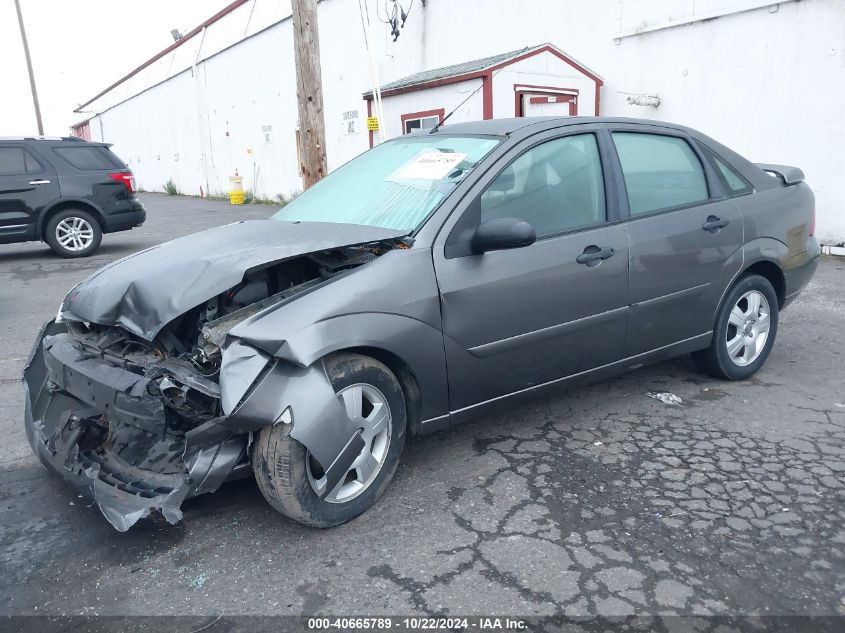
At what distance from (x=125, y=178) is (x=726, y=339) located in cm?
928

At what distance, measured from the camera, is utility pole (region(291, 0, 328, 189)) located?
25.7ft

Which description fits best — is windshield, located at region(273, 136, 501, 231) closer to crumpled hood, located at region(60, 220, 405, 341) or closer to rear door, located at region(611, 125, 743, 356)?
crumpled hood, located at region(60, 220, 405, 341)

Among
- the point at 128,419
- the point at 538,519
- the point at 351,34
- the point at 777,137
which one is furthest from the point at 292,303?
the point at 351,34

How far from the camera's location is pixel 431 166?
3545 mm

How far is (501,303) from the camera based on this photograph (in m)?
3.21

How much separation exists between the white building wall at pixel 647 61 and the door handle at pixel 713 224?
573 cm

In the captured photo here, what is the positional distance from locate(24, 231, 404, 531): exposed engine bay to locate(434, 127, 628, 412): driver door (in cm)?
43

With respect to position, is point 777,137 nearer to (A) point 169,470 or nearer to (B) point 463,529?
(B) point 463,529

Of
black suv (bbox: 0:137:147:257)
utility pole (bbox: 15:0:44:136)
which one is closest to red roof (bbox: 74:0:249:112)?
utility pole (bbox: 15:0:44:136)

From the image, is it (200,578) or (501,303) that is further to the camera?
(501,303)

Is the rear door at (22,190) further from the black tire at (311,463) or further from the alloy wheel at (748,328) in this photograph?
the alloy wheel at (748,328)

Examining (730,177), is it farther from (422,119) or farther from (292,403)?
(422,119)

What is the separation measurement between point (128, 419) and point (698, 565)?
7.30ft

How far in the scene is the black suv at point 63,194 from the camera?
9.72 meters
